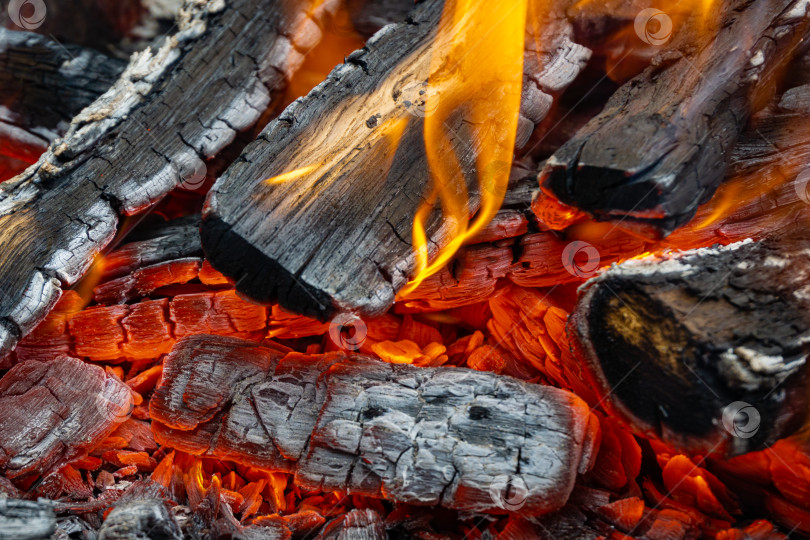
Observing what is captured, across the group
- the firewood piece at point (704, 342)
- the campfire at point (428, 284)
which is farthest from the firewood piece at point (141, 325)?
the firewood piece at point (704, 342)

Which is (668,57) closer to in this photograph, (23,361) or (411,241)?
(411,241)

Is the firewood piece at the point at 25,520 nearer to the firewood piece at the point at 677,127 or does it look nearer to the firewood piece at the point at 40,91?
the firewood piece at the point at 677,127

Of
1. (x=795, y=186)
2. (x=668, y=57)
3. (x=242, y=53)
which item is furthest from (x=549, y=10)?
(x=242, y=53)

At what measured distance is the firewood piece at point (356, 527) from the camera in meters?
1.94

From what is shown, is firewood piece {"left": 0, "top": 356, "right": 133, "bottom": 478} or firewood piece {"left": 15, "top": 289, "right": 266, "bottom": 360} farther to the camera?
firewood piece {"left": 15, "top": 289, "right": 266, "bottom": 360}

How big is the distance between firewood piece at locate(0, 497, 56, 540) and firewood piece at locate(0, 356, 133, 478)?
15.0 inches

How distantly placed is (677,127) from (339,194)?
1238 millimetres

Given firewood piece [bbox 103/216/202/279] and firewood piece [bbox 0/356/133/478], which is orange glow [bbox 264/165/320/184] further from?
firewood piece [bbox 0/356/133/478]

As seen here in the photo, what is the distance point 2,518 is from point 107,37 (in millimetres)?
3272

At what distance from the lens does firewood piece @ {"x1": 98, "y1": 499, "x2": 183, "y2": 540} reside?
173 cm

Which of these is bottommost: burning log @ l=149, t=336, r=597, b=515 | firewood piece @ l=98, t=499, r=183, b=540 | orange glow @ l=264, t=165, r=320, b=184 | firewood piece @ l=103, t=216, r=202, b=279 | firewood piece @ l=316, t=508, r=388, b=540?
firewood piece @ l=316, t=508, r=388, b=540

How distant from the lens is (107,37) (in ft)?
12.5

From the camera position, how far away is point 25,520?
1.71 metres

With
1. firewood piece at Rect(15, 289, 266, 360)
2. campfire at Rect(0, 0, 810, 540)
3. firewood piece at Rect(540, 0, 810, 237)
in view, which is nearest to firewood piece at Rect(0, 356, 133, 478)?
campfire at Rect(0, 0, 810, 540)
